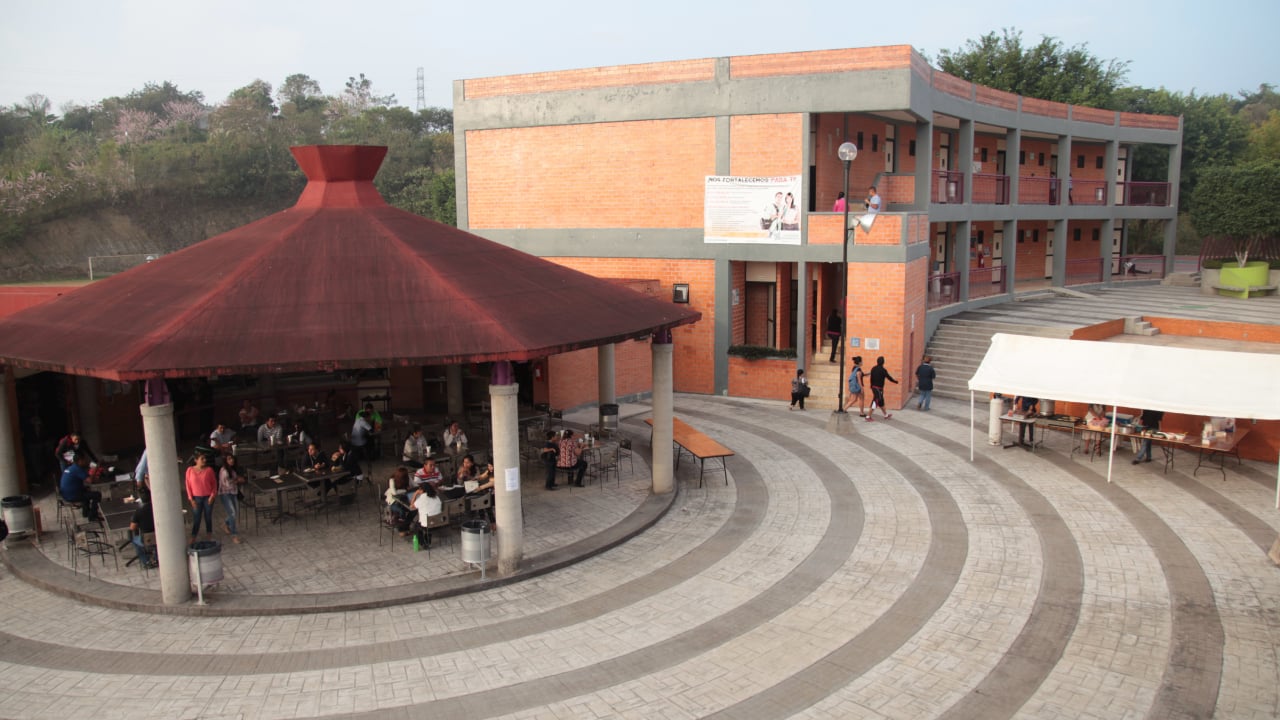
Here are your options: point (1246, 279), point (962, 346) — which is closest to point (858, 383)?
point (962, 346)

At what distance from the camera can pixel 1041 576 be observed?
13.0 metres

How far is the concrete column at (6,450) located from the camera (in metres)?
14.5

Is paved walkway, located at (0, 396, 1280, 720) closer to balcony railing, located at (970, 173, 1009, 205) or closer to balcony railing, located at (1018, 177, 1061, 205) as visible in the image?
balcony railing, located at (970, 173, 1009, 205)

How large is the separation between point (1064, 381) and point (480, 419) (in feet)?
43.3

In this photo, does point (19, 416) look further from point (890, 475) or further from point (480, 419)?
point (890, 475)

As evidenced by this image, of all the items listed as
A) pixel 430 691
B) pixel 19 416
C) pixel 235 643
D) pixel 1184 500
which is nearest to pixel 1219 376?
pixel 1184 500

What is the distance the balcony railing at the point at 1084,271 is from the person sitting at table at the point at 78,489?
36675 mm

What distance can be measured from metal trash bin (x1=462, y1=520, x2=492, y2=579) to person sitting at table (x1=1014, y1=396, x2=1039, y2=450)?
42.5 ft

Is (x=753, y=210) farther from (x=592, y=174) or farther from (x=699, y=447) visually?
(x=699, y=447)

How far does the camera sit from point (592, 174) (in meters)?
27.8

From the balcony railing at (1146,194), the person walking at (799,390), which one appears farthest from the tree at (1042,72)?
the person walking at (799,390)

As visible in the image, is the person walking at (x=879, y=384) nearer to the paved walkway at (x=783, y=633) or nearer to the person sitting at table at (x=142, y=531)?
the paved walkway at (x=783, y=633)

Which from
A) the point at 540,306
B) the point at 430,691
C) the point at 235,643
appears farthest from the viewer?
the point at 540,306

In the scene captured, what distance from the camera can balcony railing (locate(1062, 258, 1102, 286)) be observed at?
38.8m
